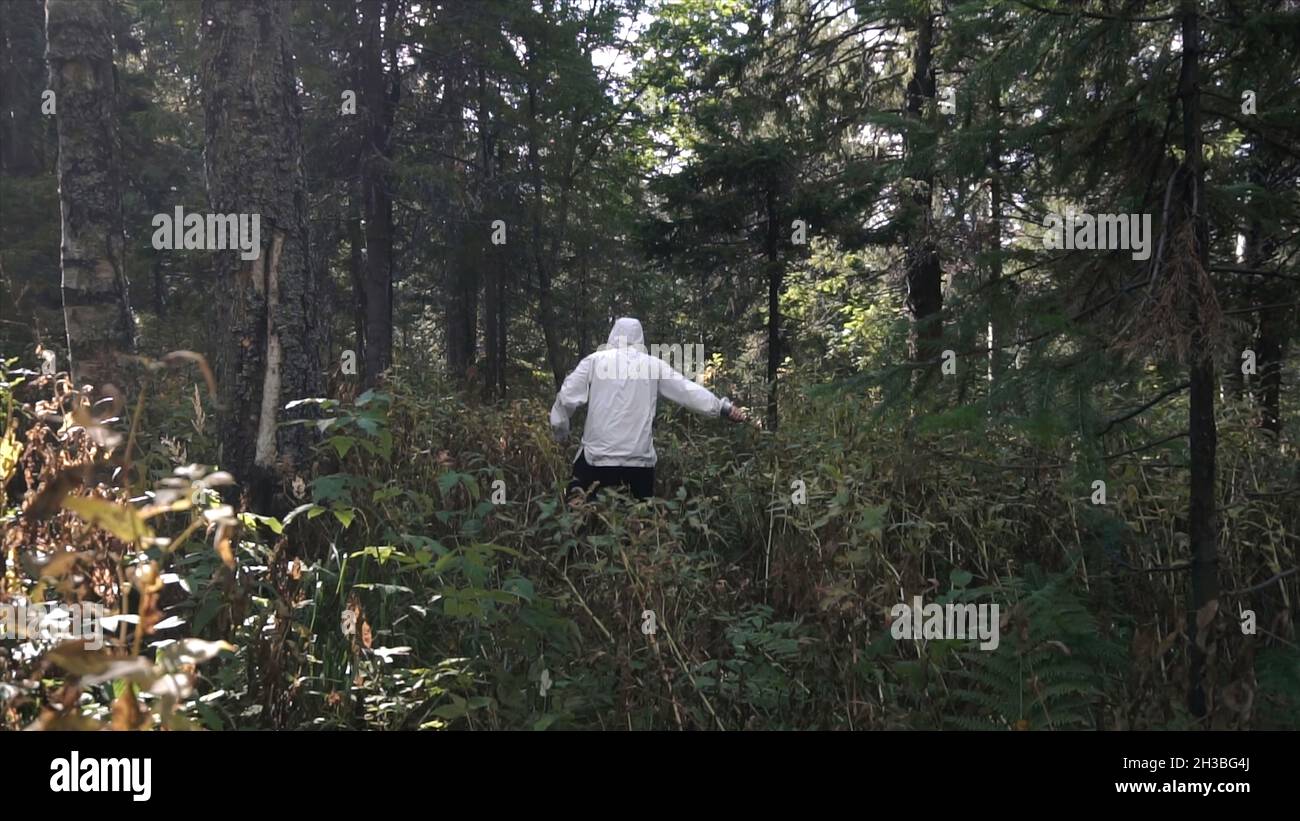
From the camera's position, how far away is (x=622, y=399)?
273 inches

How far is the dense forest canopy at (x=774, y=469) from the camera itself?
3.55 m

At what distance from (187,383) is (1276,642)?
10088 mm

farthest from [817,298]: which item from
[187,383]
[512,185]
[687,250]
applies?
[187,383]

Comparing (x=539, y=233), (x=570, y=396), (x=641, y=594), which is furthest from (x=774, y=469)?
(x=539, y=233)

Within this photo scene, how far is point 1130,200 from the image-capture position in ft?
14.6

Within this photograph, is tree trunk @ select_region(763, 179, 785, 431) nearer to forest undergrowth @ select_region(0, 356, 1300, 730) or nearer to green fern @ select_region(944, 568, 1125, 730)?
forest undergrowth @ select_region(0, 356, 1300, 730)

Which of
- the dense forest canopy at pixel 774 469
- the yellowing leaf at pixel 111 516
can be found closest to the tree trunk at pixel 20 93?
the dense forest canopy at pixel 774 469

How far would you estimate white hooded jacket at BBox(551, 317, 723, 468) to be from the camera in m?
6.93

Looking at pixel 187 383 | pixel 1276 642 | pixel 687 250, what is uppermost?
pixel 687 250

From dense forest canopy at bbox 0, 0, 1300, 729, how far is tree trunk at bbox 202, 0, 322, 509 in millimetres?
23

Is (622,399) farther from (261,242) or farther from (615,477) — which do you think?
(261,242)

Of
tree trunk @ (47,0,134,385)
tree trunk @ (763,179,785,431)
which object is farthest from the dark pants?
tree trunk @ (47,0,134,385)

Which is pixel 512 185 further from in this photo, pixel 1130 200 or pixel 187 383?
pixel 1130 200
